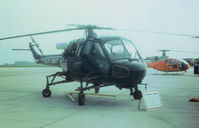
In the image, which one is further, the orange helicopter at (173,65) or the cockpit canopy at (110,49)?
the orange helicopter at (173,65)

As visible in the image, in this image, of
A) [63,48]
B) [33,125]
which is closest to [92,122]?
[33,125]

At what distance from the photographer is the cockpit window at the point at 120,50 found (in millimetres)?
6314

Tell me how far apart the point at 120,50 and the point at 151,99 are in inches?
73.0

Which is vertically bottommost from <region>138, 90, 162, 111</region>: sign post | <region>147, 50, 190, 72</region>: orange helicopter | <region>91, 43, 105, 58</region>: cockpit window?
<region>147, 50, 190, 72</region>: orange helicopter

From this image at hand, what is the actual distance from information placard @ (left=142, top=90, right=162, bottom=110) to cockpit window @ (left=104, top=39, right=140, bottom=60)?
1.31 meters

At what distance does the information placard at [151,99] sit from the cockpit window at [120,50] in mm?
1311

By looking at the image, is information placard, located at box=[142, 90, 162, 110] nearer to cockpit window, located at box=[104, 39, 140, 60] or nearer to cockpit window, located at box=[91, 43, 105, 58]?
cockpit window, located at box=[104, 39, 140, 60]

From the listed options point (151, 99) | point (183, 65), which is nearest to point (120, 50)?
point (151, 99)

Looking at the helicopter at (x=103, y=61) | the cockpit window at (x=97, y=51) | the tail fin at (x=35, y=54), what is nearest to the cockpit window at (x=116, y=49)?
the helicopter at (x=103, y=61)

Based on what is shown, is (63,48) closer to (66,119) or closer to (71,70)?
(71,70)

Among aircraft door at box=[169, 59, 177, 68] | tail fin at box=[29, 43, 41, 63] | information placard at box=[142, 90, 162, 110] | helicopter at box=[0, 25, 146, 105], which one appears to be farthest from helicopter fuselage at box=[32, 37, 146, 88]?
aircraft door at box=[169, 59, 177, 68]

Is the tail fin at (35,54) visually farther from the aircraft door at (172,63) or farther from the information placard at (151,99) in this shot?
the aircraft door at (172,63)

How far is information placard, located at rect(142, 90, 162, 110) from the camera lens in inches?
217

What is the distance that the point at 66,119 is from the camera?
470 centimetres
